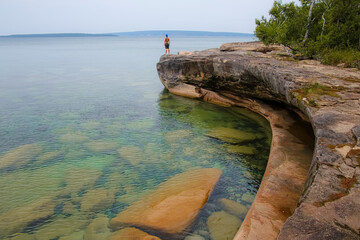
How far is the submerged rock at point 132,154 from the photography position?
29.0ft

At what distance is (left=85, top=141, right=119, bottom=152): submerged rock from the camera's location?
9641mm

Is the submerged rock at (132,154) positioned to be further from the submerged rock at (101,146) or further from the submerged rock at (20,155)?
the submerged rock at (20,155)

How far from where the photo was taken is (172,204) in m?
6.09

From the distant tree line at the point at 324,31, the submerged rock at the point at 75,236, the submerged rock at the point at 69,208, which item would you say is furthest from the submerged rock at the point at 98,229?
the distant tree line at the point at 324,31

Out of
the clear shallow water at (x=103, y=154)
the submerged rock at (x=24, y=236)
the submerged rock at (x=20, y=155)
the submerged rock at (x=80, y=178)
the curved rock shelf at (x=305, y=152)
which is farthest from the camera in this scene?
the submerged rock at (x=20, y=155)

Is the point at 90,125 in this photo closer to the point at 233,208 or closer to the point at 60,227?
the point at 60,227

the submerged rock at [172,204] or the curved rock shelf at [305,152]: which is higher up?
the curved rock shelf at [305,152]

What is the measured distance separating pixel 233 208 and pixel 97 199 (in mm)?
3456

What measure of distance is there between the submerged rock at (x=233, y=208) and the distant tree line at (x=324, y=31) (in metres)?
7.49

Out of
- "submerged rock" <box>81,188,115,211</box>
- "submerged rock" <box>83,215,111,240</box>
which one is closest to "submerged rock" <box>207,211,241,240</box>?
"submerged rock" <box>83,215,111,240</box>

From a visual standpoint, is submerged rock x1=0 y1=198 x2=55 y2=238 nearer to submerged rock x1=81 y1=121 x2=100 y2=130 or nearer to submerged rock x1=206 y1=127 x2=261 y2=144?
submerged rock x1=81 y1=121 x2=100 y2=130

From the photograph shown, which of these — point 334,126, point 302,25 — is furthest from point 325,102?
point 302,25

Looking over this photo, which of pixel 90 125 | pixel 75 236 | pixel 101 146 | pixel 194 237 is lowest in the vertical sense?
pixel 75 236

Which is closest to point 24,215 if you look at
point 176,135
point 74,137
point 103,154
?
→ point 103,154
